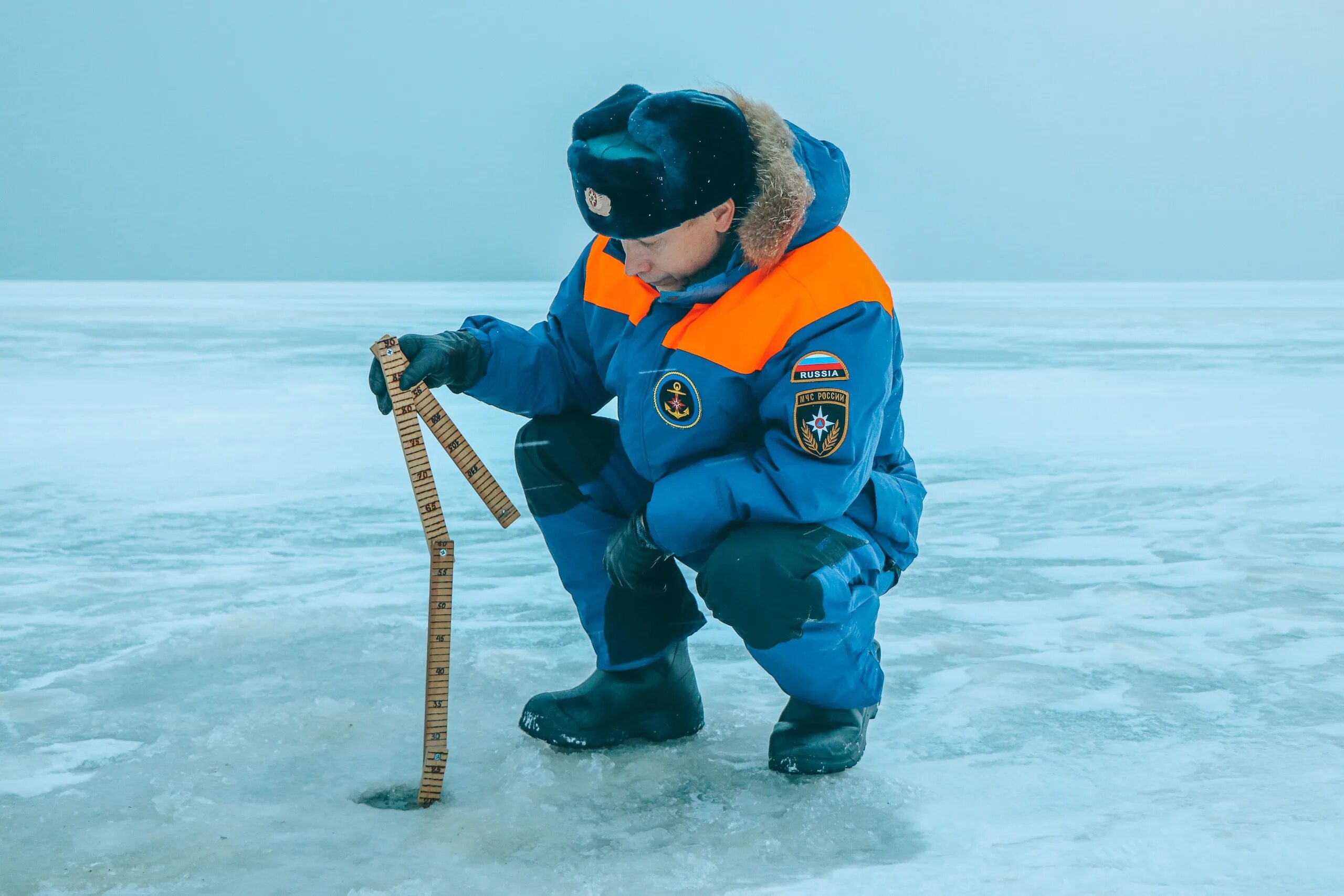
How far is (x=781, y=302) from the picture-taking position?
157 centimetres

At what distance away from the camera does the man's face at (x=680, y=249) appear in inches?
63.1

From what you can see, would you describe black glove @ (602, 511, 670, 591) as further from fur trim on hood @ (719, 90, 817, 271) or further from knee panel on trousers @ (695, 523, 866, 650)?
fur trim on hood @ (719, 90, 817, 271)

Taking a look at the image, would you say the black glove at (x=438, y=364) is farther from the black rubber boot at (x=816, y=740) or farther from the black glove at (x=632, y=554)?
the black rubber boot at (x=816, y=740)

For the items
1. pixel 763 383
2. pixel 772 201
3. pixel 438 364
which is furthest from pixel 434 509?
pixel 772 201

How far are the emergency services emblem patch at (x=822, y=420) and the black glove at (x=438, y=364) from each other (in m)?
0.48

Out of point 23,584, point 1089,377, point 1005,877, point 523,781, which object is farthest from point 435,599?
point 1089,377

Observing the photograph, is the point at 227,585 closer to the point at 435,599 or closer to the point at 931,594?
the point at 435,599

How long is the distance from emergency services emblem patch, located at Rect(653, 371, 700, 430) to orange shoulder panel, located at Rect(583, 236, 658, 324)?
14cm

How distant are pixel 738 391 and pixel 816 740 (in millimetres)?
494

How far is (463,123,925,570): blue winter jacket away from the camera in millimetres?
1532

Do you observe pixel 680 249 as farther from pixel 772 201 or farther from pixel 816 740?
pixel 816 740

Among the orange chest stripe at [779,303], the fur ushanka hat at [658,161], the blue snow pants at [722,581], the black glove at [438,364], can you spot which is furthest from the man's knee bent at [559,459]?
the fur ushanka hat at [658,161]

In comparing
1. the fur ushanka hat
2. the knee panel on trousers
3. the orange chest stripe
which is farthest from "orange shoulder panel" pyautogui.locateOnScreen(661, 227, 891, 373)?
the knee panel on trousers

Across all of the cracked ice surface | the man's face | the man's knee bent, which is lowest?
the cracked ice surface
